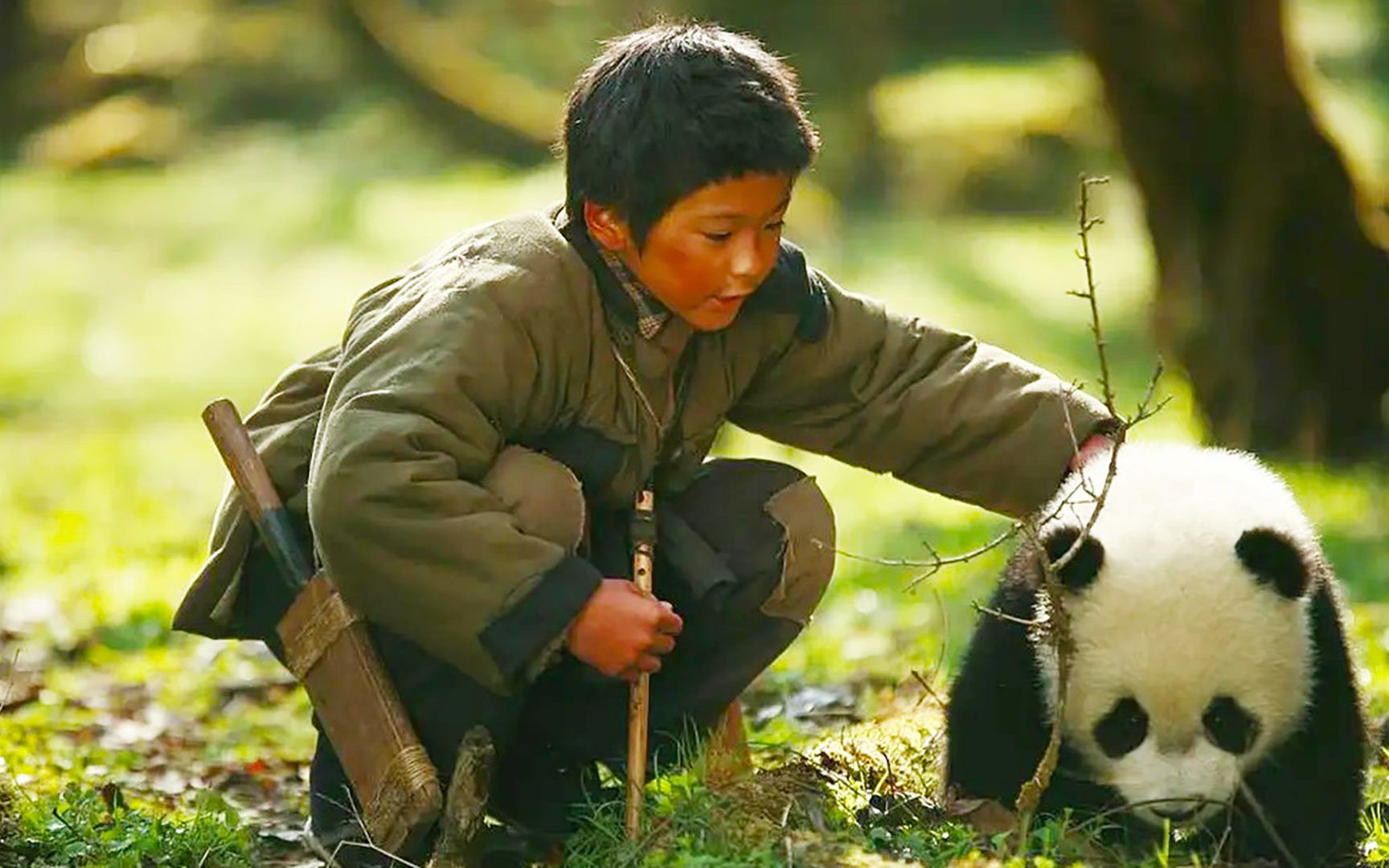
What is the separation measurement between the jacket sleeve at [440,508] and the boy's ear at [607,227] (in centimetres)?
31

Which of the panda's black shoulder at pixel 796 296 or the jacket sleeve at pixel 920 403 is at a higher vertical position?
the panda's black shoulder at pixel 796 296

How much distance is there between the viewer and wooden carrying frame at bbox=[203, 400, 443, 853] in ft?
13.4

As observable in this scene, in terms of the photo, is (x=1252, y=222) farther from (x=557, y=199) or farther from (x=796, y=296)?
(x=557, y=199)

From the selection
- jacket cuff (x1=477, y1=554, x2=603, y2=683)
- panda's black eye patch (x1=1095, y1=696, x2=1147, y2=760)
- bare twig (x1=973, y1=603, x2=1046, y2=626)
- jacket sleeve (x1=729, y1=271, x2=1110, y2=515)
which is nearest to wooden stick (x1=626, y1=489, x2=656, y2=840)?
jacket cuff (x1=477, y1=554, x2=603, y2=683)

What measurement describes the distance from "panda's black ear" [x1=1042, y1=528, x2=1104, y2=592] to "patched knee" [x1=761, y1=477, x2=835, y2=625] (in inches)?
22.7

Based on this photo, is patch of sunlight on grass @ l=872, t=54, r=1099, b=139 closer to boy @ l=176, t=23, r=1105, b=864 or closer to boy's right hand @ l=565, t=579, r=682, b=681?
boy @ l=176, t=23, r=1105, b=864

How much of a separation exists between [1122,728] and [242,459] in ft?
5.99

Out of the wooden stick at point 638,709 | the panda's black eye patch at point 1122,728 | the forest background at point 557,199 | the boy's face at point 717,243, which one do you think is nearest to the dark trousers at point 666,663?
the wooden stick at point 638,709

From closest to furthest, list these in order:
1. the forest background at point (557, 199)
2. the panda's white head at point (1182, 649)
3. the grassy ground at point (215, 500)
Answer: the panda's white head at point (1182, 649)
the grassy ground at point (215, 500)
the forest background at point (557, 199)

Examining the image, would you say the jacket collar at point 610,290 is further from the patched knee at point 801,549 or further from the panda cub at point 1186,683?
the panda cub at point 1186,683

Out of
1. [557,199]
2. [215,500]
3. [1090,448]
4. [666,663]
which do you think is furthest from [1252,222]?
[557,199]

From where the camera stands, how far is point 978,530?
8.68 meters

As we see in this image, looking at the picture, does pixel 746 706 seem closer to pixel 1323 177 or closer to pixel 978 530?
pixel 978 530

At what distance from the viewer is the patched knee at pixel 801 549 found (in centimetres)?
454
